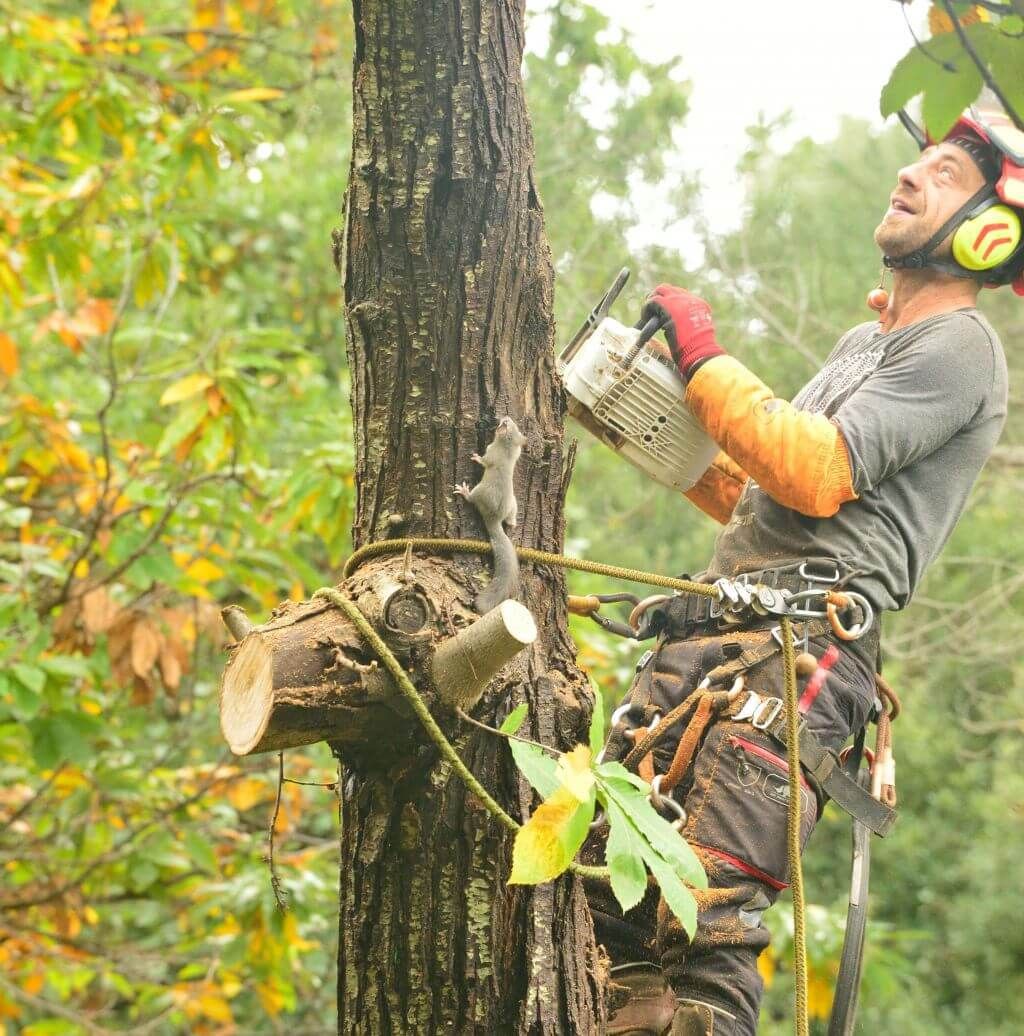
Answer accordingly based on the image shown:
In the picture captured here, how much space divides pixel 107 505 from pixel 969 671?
227 inches

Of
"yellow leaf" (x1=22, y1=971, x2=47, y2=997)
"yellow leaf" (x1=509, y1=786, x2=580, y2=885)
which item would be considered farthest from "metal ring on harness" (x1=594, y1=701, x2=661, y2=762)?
"yellow leaf" (x1=22, y1=971, x2=47, y2=997)

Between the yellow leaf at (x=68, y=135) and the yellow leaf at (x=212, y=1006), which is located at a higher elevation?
the yellow leaf at (x=68, y=135)

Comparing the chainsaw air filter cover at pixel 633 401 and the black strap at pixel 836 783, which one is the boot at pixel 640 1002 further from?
the chainsaw air filter cover at pixel 633 401

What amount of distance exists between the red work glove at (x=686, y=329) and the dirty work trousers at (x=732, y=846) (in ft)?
1.54

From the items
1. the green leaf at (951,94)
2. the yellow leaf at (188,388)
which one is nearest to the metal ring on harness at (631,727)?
the green leaf at (951,94)

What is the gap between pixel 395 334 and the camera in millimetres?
1708

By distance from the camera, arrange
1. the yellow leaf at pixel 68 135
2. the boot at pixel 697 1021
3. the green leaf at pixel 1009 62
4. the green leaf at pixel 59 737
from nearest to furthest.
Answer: the green leaf at pixel 1009 62 < the boot at pixel 697 1021 < the green leaf at pixel 59 737 < the yellow leaf at pixel 68 135

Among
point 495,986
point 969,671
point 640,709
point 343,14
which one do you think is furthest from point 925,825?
point 495,986

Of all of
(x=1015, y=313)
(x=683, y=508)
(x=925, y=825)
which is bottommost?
(x=925, y=825)

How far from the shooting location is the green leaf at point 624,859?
4.36 feet

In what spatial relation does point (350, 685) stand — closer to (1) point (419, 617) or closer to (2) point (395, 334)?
(1) point (419, 617)

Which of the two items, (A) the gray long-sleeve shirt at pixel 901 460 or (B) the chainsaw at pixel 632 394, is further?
(B) the chainsaw at pixel 632 394

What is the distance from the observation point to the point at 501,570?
167 centimetres

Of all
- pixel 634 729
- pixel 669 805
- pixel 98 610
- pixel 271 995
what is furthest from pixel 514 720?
pixel 271 995
